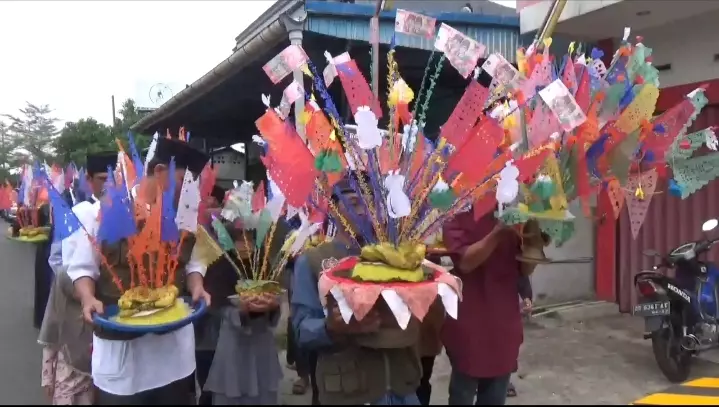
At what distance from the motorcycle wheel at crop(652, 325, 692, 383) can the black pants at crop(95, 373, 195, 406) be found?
3.29 m

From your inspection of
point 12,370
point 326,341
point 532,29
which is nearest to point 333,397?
point 326,341

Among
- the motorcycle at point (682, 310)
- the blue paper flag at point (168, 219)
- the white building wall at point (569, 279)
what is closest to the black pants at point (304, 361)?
the blue paper flag at point (168, 219)

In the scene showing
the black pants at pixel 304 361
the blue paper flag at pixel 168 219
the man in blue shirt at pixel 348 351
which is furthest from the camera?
the black pants at pixel 304 361

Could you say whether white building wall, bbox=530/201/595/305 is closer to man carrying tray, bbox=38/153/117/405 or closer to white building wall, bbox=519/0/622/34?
white building wall, bbox=519/0/622/34

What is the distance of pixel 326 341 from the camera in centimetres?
215

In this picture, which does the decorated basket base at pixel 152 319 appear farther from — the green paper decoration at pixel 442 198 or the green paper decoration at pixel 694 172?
the green paper decoration at pixel 694 172

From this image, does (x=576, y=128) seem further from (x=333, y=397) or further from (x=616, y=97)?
(x=333, y=397)

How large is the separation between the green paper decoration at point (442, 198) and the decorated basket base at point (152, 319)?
94cm

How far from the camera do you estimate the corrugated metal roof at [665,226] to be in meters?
5.71

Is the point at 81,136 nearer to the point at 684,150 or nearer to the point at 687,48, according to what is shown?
the point at 687,48

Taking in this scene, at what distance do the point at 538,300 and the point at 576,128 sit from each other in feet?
15.3

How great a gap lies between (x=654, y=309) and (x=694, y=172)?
7.16 feet

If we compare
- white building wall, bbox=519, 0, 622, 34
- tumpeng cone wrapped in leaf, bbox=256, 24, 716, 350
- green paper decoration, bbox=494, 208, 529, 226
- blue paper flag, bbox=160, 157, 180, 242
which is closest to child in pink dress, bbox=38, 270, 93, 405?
blue paper flag, bbox=160, 157, 180, 242

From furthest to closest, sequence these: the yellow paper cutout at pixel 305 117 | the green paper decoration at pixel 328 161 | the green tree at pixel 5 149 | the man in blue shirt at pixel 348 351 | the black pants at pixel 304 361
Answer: the green tree at pixel 5 149, the black pants at pixel 304 361, the yellow paper cutout at pixel 305 117, the man in blue shirt at pixel 348 351, the green paper decoration at pixel 328 161
